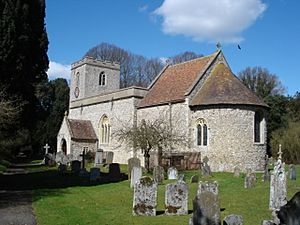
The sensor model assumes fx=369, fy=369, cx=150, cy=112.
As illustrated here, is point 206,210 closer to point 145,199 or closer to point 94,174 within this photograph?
point 145,199

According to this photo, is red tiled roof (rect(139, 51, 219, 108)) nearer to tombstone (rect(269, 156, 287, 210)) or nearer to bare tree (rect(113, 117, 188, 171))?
bare tree (rect(113, 117, 188, 171))

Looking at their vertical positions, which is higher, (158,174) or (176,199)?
(158,174)

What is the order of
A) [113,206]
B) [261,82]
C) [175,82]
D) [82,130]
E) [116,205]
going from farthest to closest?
[261,82], [82,130], [175,82], [116,205], [113,206]

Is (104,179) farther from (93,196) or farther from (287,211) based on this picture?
(287,211)

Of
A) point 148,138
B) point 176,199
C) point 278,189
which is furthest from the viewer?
point 148,138

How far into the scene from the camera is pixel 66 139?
115 ft

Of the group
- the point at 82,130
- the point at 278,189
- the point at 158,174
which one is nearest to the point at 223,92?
the point at 158,174

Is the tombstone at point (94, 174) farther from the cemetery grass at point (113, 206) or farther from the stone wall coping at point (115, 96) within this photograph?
the stone wall coping at point (115, 96)

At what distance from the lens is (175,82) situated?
2942 centimetres

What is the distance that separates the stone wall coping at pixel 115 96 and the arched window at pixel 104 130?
71.2 inches

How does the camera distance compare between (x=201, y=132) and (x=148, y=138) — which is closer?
(x=148, y=138)

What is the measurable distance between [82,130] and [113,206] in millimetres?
24609

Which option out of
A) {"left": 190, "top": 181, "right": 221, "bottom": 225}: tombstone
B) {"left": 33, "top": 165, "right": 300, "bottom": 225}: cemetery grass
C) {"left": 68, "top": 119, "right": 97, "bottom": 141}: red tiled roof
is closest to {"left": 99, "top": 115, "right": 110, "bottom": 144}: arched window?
{"left": 68, "top": 119, "right": 97, "bottom": 141}: red tiled roof

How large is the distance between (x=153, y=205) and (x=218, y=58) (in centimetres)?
1988
